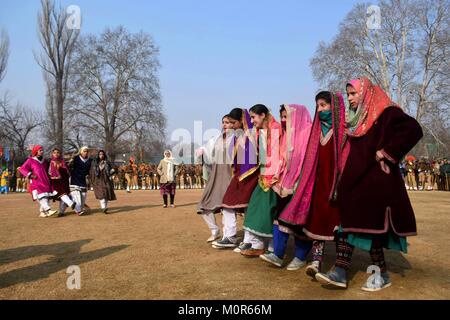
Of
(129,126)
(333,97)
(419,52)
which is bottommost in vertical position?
(333,97)

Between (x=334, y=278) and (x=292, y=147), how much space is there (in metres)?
1.56

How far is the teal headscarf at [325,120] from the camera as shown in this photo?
4.32 metres

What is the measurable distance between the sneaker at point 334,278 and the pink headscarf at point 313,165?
1.92 ft

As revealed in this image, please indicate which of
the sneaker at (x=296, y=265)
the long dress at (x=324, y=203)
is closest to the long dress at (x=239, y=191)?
the sneaker at (x=296, y=265)

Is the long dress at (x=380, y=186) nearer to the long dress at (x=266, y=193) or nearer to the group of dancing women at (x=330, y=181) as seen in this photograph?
the group of dancing women at (x=330, y=181)

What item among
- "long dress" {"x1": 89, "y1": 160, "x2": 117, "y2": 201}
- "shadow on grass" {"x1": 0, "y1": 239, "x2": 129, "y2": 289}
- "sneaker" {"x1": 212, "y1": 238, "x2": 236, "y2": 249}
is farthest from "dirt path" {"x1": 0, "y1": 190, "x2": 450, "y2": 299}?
"long dress" {"x1": 89, "y1": 160, "x2": 117, "y2": 201}

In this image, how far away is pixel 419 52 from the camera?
2828 cm

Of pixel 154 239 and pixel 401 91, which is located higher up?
pixel 401 91

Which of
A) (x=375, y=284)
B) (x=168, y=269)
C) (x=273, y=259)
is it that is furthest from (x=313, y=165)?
(x=168, y=269)

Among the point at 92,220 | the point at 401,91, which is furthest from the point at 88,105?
the point at 92,220

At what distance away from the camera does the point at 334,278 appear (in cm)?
381
